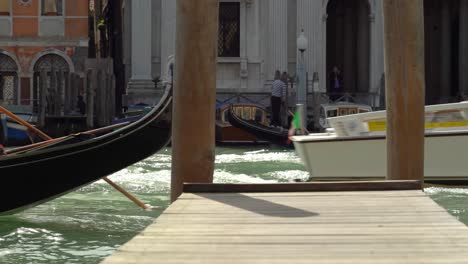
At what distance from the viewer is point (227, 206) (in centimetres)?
270

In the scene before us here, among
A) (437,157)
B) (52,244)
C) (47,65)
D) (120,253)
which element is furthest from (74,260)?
(47,65)

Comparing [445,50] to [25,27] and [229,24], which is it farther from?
[25,27]

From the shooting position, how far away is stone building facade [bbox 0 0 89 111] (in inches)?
695

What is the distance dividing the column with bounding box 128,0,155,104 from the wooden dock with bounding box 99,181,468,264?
41.4ft

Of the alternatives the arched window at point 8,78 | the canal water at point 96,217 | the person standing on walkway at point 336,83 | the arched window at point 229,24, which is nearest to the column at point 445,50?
→ the person standing on walkway at point 336,83

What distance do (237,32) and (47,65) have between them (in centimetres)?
397

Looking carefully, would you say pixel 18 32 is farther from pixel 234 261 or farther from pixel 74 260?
pixel 234 261

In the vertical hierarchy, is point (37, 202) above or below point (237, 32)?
below

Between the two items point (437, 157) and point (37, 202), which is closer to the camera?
point (37, 202)

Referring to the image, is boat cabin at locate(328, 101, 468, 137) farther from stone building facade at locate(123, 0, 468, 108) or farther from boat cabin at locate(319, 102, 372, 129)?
stone building facade at locate(123, 0, 468, 108)

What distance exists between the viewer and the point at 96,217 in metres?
5.42

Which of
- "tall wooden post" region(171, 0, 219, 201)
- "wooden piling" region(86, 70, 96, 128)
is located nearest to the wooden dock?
"tall wooden post" region(171, 0, 219, 201)

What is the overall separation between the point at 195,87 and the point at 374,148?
3.81m

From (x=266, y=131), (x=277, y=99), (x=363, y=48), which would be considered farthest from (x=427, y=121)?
(x=363, y=48)
